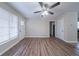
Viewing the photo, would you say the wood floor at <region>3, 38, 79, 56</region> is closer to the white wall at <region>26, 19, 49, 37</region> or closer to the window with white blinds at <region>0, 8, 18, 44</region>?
the window with white blinds at <region>0, 8, 18, 44</region>

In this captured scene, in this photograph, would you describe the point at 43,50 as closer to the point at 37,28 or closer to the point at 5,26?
the point at 5,26

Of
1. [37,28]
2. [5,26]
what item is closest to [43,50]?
[5,26]

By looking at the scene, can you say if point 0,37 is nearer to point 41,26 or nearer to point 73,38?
point 73,38

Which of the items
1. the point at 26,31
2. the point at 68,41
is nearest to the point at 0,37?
the point at 68,41

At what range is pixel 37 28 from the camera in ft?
37.9

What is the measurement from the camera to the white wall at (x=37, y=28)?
1143cm

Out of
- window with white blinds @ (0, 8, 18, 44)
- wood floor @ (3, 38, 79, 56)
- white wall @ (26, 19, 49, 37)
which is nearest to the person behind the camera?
wood floor @ (3, 38, 79, 56)

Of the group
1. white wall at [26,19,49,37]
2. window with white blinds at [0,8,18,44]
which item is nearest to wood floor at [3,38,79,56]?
window with white blinds at [0,8,18,44]

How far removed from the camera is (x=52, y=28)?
13.6 metres

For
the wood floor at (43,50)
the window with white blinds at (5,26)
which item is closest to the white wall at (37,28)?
the wood floor at (43,50)

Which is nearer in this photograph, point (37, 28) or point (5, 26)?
point (5, 26)

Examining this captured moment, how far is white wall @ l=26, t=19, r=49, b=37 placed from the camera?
11.4m

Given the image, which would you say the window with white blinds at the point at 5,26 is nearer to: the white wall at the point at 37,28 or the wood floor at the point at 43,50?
the wood floor at the point at 43,50

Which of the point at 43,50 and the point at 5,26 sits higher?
the point at 5,26
